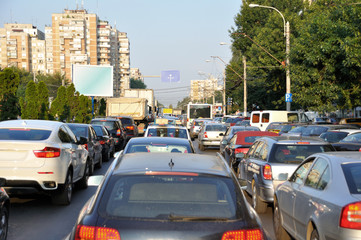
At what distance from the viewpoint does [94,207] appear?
13.9ft

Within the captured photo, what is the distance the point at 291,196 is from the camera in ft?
23.1

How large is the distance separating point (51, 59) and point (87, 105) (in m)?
124

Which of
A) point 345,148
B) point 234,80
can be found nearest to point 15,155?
point 345,148

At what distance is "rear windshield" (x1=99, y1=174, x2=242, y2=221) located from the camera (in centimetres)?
422

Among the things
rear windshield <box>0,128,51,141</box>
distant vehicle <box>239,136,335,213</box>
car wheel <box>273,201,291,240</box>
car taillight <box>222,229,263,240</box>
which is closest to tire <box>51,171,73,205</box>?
rear windshield <box>0,128,51,141</box>

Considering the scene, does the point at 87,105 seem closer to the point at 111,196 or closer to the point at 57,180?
the point at 57,180

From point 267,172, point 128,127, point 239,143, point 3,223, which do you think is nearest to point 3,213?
point 3,223

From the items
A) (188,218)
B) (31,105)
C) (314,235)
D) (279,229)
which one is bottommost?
(279,229)

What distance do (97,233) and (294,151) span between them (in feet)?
21.7

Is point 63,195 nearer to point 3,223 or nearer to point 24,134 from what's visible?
point 24,134

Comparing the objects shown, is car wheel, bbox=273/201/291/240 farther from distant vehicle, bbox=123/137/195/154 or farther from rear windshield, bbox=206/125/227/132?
rear windshield, bbox=206/125/227/132

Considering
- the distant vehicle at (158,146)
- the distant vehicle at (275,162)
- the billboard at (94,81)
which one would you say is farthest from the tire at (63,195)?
the billboard at (94,81)

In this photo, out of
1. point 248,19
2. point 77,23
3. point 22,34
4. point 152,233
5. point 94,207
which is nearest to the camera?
point 152,233

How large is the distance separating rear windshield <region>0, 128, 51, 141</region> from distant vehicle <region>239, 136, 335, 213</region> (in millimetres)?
3996
